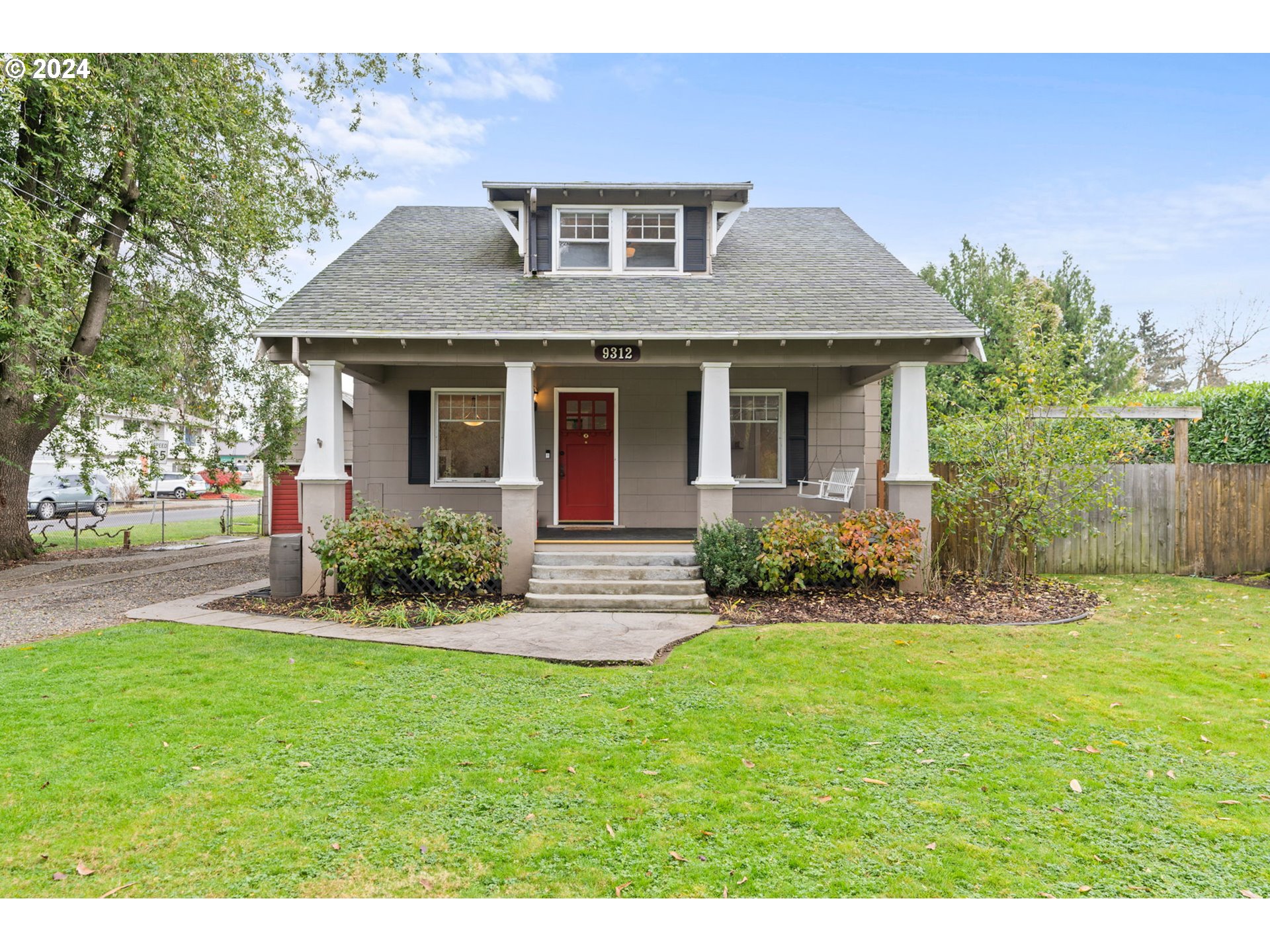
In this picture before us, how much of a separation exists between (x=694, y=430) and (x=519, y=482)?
10.8 feet

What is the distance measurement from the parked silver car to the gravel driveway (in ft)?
35.4

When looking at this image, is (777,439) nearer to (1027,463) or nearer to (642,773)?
(1027,463)

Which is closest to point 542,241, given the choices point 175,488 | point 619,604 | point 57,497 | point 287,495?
point 619,604

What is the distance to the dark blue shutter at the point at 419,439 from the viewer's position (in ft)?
33.7

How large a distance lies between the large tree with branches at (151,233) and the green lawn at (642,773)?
643 centimetres

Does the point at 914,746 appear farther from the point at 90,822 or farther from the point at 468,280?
the point at 468,280

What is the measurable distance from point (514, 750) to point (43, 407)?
11731mm

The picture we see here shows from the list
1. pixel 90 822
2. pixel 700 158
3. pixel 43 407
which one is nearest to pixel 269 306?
pixel 43 407

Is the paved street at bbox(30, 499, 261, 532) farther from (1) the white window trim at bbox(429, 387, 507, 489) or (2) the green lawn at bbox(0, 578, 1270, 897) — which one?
(2) the green lawn at bbox(0, 578, 1270, 897)

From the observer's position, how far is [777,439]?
34.6ft

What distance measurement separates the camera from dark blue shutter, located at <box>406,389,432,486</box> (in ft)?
33.7

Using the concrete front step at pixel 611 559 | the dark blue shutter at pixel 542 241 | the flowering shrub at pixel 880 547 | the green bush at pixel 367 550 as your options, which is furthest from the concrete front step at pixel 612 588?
the dark blue shutter at pixel 542 241

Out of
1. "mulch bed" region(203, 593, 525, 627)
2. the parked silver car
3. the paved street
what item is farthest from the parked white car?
"mulch bed" region(203, 593, 525, 627)

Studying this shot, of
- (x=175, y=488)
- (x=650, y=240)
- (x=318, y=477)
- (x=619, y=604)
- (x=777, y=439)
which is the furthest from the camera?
(x=175, y=488)
